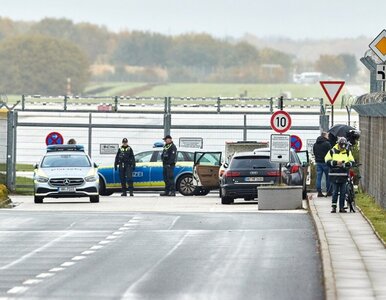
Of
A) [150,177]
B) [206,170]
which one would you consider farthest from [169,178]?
[150,177]

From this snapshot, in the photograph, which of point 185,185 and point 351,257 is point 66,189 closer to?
point 185,185

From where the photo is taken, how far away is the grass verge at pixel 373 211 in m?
28.6

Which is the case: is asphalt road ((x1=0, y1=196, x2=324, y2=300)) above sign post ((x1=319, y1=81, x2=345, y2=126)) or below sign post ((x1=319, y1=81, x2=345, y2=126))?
below

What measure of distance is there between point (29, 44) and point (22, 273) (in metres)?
156

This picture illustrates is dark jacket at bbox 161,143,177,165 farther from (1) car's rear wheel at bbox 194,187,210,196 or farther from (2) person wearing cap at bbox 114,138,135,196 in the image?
(1) car's rear wheel at bbox 194,187,210,196

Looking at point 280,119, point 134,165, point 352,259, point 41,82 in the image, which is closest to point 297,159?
point 280,119

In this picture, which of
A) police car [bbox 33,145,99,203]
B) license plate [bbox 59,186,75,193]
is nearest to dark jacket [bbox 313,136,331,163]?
police car [bbox 33,145,99,203]

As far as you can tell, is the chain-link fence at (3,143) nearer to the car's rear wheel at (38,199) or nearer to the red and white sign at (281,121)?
the car's rear wheel at (38,199)

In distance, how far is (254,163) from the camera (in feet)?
134

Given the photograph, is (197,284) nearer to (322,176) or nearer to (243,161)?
(243,161)

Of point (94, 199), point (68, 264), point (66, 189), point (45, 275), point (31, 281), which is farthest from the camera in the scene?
point (94, 199)

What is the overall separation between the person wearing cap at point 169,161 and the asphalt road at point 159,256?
920cm

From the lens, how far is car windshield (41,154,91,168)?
4275 centimetres

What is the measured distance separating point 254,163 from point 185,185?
6.16m
